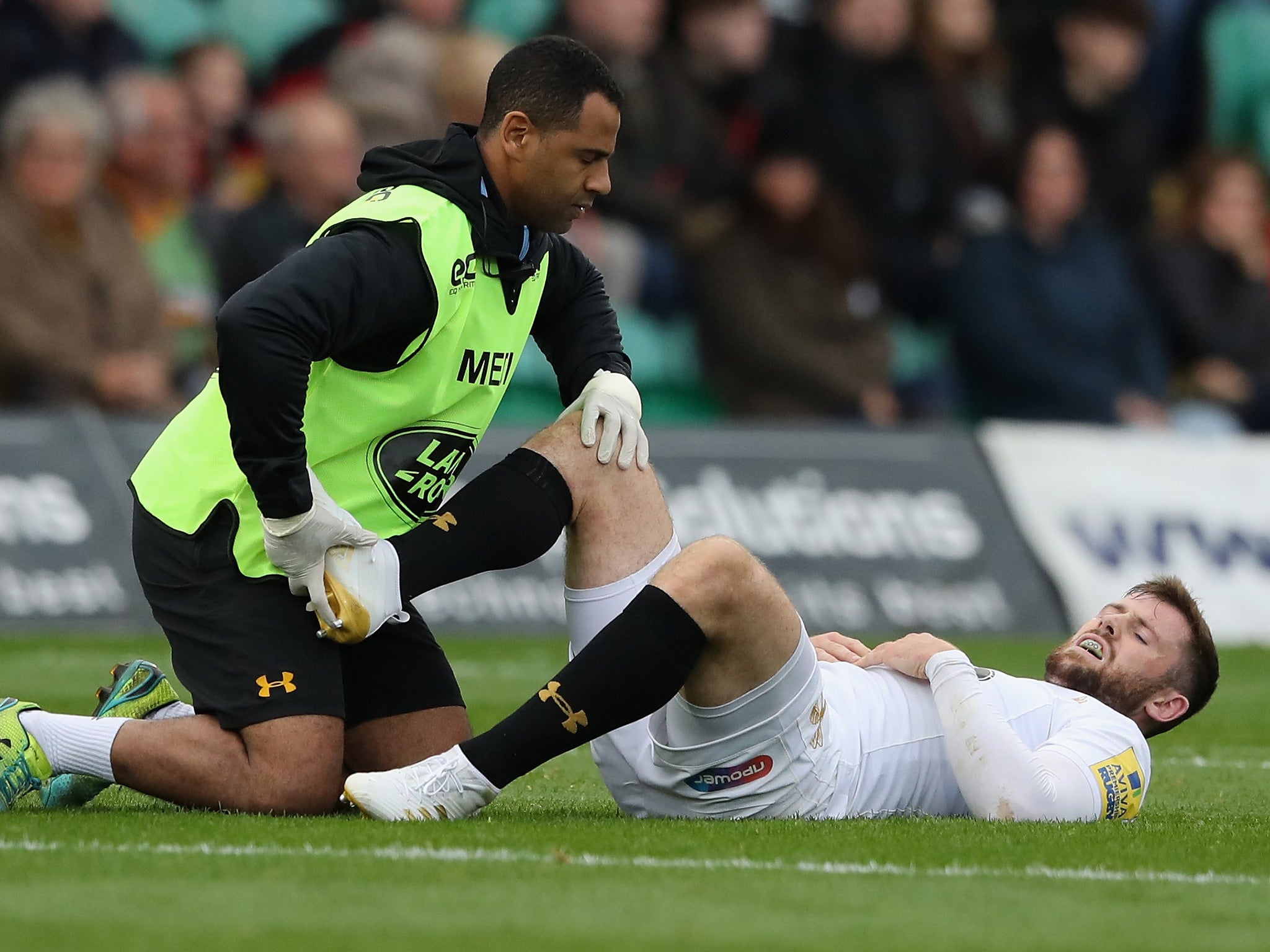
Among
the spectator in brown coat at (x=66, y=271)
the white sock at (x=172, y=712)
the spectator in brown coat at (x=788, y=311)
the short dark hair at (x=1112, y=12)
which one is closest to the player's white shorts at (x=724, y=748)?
the white sock at (x=172, y=712)

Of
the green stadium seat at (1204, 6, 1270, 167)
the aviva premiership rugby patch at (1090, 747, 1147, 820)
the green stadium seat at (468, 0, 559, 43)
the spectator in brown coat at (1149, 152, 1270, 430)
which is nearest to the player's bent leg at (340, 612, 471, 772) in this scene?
the aviva premiership rugby patch at (1090, 747, 1147, 820)

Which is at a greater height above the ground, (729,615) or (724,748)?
(729,615)

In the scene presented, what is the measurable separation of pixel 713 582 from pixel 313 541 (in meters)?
0.96

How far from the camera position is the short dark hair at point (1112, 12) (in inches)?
578

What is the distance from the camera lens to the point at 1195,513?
1209 cm

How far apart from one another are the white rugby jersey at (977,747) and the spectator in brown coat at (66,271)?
679 centimetres

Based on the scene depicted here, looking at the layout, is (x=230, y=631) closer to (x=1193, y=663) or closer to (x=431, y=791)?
(x=431, y=791)

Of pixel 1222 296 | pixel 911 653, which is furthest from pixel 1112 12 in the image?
pixel 911 653

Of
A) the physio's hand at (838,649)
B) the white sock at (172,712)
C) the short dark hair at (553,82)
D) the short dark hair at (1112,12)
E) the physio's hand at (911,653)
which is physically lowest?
the physio's hand at (838,649)

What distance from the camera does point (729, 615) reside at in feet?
15.4

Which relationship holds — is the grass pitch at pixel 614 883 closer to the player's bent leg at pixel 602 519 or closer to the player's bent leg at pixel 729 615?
the player's bent leg at pixel 729 615

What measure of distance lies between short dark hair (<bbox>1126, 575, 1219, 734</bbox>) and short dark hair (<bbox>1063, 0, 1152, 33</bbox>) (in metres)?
10.2

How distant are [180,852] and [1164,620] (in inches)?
103

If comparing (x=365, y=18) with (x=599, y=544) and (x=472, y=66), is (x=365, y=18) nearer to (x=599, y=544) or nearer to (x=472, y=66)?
(x=472, y=66)
